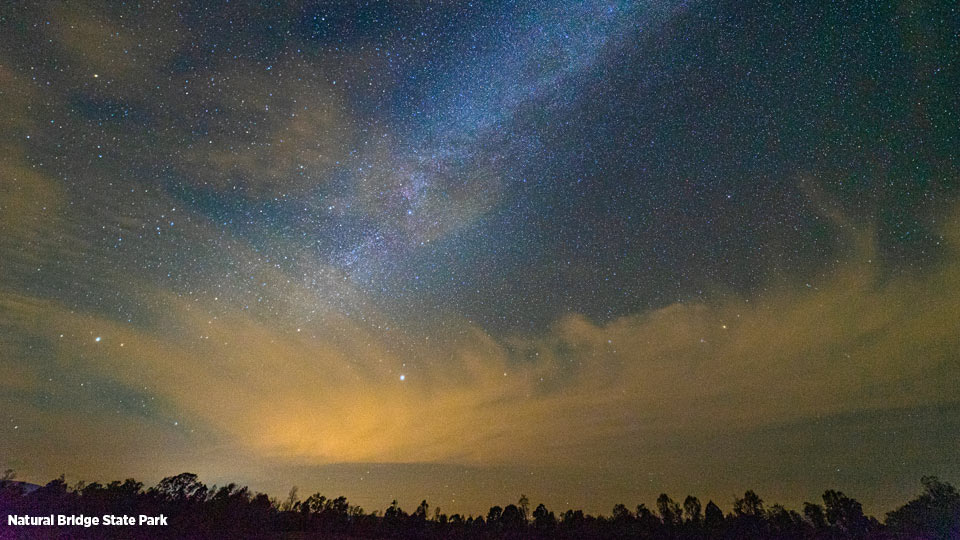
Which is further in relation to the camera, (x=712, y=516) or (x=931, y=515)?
(x=712, y=516)

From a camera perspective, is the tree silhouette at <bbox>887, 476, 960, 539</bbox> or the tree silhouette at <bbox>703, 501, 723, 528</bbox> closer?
the tree silhouette at <bbox>887, 476, 960, 539</bbox>

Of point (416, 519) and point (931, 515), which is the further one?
point (416, 519)

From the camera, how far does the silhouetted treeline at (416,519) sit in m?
68.8

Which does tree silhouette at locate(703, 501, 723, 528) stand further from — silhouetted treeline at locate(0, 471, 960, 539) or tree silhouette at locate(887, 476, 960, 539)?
tree silhouette at locate(887, 476, 960, 539)

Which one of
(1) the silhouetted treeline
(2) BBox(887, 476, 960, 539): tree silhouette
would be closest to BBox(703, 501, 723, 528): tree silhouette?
(1) the silhouetted treeline

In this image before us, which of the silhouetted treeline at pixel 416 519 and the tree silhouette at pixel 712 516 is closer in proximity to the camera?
the silhouetted treeline at pixel 416 519

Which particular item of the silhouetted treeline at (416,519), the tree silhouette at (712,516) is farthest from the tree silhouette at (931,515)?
the tree silhouette at (712,516)

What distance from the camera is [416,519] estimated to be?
120 m

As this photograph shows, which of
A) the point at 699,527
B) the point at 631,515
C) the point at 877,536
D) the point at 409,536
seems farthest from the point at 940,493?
the point at 409,536

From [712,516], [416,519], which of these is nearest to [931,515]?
[712,516]

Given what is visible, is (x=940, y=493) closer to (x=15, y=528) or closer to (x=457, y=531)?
(x=457, y=531)

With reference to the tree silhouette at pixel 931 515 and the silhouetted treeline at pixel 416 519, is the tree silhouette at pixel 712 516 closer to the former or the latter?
the silhouetted treeline at pixel 416 519

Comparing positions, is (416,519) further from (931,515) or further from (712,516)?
(931,515)

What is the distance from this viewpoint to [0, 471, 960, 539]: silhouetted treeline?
6875 cm
